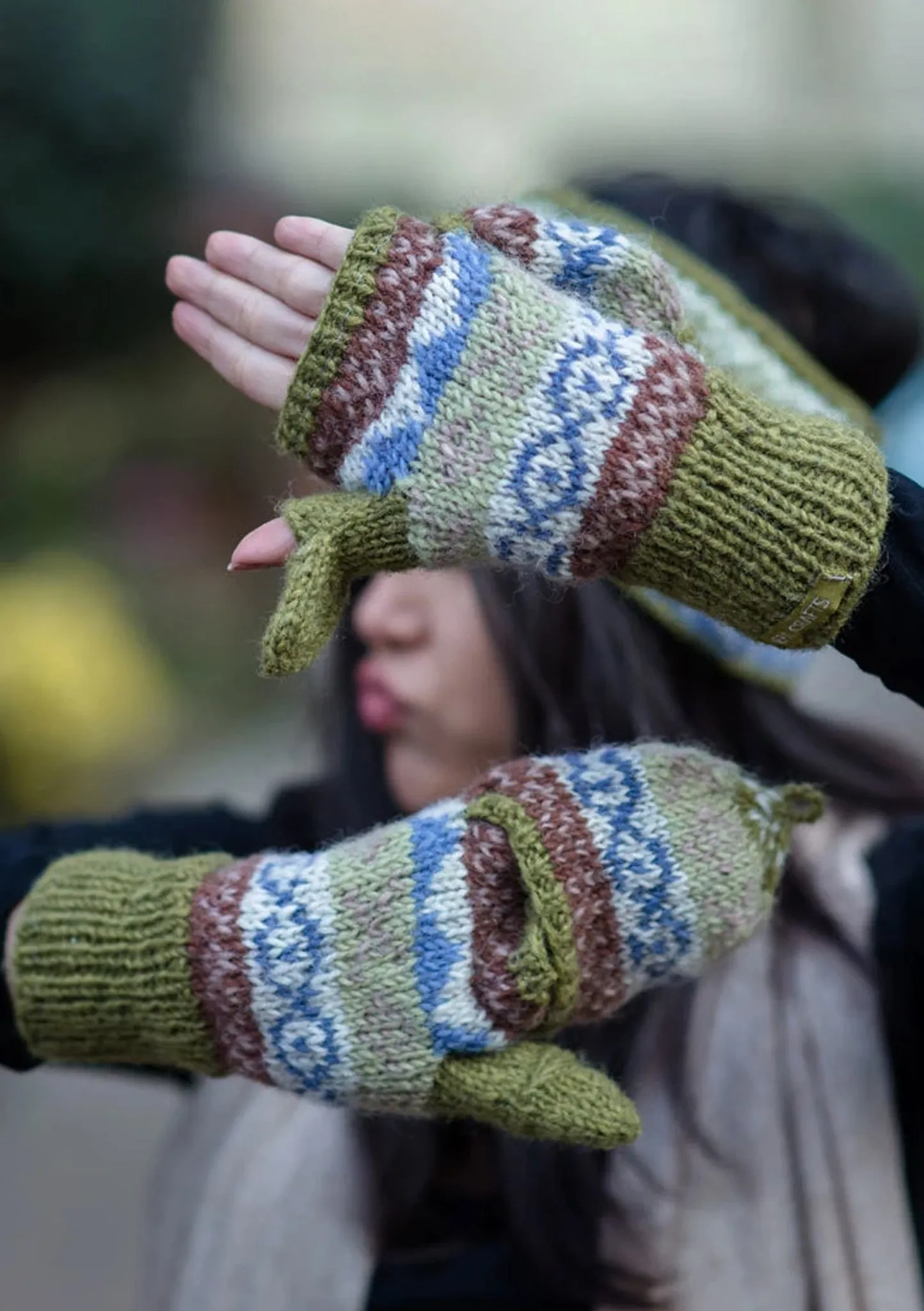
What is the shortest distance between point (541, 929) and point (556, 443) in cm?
28

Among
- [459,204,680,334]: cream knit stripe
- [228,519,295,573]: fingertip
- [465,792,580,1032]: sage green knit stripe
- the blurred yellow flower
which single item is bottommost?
the blurred yellow flower

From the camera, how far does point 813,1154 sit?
0.99m

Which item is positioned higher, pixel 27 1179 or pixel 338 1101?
pixel 338 1101

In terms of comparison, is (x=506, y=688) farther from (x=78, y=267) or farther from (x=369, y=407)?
(x=78, y=267)

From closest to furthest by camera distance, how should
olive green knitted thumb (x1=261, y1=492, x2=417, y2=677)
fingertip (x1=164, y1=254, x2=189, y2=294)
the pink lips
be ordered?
olive green knitted thumb (x1=261, y1=492, x2=417, y2=677) → fingertip (x1=164, y1=254, x2=189, y2=294) → the pink lips

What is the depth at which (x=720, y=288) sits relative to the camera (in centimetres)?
99

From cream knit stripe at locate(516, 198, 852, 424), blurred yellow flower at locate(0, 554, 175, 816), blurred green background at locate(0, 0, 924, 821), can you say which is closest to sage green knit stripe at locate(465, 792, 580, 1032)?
cream knit stripe at locate(516, 198, 852, 424)

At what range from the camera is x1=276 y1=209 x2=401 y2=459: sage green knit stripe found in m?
0.69

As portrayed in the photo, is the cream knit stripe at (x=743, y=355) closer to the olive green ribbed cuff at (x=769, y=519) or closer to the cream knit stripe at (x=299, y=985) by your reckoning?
the olive green ribbed cuff at (x=769, y=519)

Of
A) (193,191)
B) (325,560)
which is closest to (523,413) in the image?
(325,560)

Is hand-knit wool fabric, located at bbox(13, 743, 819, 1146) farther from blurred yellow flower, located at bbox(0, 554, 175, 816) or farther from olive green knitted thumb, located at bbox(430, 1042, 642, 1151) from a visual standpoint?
blurred yellow flower, located at bbox(0, 554, 175, 816)

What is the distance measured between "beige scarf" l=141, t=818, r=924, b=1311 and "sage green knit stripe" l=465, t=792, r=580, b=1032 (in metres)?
0.36

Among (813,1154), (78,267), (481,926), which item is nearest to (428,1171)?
(813,1154)

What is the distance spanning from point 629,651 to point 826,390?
0.28 metres
